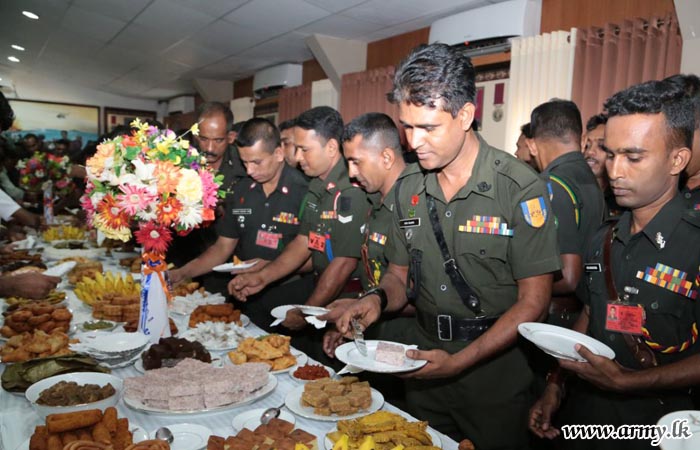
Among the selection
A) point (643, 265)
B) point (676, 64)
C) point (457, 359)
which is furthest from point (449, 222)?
point (676, 64)

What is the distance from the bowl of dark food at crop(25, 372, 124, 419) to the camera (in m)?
1.37

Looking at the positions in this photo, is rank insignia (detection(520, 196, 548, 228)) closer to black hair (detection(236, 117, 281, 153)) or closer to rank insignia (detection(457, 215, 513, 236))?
rank insignia (detection(457, 215, 513, 236))

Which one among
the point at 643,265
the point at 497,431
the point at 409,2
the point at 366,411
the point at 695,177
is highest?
the point at 409,2

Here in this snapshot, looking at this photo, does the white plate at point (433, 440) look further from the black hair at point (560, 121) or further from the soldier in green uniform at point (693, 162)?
the black hair at point (560, 121)

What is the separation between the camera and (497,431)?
5.75 ft

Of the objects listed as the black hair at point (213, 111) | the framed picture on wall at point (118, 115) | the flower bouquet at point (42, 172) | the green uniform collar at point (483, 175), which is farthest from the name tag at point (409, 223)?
the framed picture on wall at point (118, 115)

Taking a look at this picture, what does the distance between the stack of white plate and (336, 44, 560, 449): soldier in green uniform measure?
71 cm

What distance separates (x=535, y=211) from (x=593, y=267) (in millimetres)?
334

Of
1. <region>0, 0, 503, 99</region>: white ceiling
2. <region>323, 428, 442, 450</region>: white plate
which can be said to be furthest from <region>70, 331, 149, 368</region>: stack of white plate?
<region>0, 0, 503, 99</region>: white ceiling

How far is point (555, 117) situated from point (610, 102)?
1.16 m

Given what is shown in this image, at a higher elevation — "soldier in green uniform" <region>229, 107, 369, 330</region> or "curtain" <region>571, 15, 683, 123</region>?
"curtain" <region>571, 15, 683, 123</region>

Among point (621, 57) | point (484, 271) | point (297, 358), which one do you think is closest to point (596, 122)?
point (621, 57)

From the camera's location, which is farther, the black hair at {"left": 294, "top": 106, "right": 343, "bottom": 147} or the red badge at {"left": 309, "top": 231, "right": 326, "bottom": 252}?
the black hair at {"left": 294, "top": 106, "right": 343, "bottom": 147}

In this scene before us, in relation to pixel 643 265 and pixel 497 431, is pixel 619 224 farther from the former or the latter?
pixel 497 431
